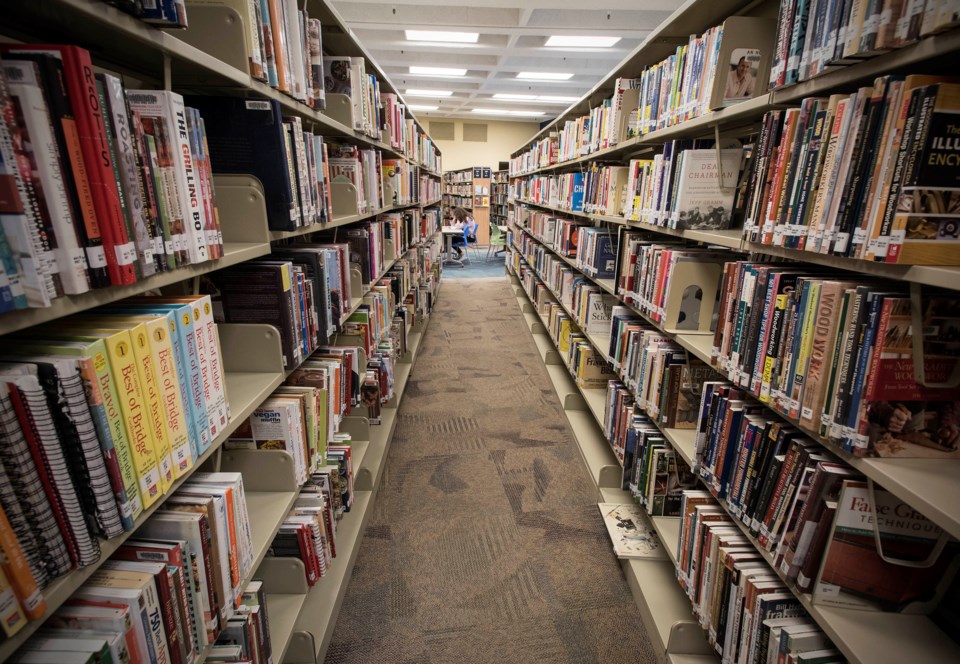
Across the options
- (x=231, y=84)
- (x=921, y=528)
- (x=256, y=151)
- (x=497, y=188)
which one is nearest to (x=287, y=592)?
(x=256, y=151)

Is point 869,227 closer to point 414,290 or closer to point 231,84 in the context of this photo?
point 231,84

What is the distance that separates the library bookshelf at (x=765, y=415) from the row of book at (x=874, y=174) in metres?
0.04

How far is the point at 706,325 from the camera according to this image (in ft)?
5.96

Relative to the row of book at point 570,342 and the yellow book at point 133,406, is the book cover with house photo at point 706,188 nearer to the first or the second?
the row of book at point 570,342

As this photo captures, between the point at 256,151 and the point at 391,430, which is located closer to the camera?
the point at 256,151

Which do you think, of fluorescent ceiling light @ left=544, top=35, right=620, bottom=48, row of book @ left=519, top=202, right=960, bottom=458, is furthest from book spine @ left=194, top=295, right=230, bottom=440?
fluorescent ceiling light @ left=544, top=35, right=620, bottom=48

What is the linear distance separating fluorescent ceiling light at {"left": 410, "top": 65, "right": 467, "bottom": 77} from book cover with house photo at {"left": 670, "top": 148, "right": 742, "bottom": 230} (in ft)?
21.4

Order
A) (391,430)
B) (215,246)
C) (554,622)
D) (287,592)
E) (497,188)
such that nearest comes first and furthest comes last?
(215,246), (287,592), (554,622), (391,430), (497,188)

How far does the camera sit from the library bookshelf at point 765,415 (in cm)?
83

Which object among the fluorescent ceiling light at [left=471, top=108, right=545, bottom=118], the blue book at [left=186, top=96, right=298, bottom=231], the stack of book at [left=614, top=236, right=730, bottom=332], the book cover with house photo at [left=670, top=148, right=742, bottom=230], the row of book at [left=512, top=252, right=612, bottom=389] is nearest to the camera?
the blue book at [left=186, top=96, right=298, bottom=231]

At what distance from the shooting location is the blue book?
128cm

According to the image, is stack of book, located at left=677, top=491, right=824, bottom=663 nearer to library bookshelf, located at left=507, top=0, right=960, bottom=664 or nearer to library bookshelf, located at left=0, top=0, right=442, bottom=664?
library bookshelf, located at left=507, top=0, right=960, bottom=664

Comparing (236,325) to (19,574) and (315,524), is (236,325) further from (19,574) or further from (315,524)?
(19,574)

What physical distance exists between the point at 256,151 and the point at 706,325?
5.48 ft
